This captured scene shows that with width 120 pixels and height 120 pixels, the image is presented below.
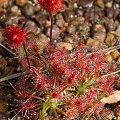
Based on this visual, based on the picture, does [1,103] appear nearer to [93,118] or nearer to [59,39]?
[93,118]

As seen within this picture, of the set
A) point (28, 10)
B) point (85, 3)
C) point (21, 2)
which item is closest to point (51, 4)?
point (28, 10)

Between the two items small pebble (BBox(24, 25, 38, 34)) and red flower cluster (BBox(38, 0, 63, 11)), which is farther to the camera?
small pebble (BBox(24, 25, 38, 34))

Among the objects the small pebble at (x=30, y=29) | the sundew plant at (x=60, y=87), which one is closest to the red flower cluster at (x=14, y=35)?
the sundew plant at (x=60, y=87)

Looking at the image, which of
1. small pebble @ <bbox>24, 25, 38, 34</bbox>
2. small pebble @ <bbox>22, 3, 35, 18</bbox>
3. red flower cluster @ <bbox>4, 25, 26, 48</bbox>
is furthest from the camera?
small pebble @ <bbox>22, 3, 35, 18</bbox>

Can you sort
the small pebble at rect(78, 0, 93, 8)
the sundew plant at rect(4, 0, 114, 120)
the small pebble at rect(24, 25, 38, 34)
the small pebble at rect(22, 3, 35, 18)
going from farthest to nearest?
the small pebble at rect(78, 0, 93, 8)
the small pebble at rect(22, 3, 35, 18)
the small pebble at rect(24, 25, 38, 34)
the sundew plant at rect(4, 0, 114, 120)

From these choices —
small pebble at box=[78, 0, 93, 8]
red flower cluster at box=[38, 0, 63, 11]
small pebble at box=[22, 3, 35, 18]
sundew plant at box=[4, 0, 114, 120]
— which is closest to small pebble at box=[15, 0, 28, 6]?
small pebble at box=[22, 3, 35, 18]

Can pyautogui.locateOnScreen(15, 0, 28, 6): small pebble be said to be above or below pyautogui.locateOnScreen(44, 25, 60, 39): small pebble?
above

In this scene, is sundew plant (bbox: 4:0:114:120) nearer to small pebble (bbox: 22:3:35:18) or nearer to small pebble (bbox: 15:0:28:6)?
small pebble (bbox: 22:3:35:18)

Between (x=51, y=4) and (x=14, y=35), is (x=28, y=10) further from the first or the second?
(x=14, y=35)
